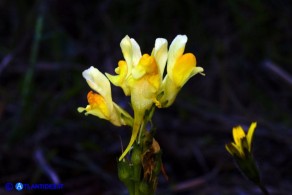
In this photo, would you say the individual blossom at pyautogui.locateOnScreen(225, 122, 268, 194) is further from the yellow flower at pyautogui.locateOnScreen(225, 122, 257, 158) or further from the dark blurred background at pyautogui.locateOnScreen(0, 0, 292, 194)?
the dark blurred background at pyautogui.locateOnScreen(0, 0, 292, 194)

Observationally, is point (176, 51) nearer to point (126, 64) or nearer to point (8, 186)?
point (126, 64)

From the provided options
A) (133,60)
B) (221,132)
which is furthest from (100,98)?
(221,132)

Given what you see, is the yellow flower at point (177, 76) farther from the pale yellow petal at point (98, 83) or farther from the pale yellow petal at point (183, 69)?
the pale yellow petal at point (98, 83)

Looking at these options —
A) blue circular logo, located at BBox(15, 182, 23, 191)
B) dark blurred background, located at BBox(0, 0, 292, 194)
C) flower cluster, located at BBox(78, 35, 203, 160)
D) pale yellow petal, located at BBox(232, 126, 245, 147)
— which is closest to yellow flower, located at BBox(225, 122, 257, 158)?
pale yellow petal, located at BBox(232, 126, 245, 147)

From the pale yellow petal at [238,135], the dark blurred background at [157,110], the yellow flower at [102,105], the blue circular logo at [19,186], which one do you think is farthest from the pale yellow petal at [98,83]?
the blue circular logo at [19,186]

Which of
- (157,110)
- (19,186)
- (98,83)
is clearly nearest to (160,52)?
(98,83)

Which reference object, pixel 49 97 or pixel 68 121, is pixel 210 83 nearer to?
pixel 68 121
